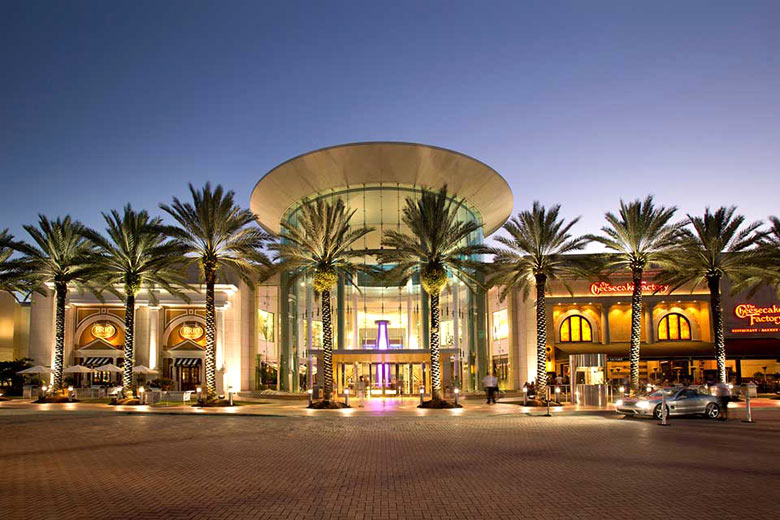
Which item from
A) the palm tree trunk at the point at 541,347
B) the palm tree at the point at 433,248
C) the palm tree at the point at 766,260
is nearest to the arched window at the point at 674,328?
the palm tree at the point at 766,260

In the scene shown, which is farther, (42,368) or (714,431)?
(42,368)

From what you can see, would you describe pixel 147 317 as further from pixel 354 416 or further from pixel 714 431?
pixel 714 431

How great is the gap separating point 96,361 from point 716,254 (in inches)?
1687

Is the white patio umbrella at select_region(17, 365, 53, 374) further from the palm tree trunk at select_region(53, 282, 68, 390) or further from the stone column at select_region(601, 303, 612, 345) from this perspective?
the stone column at select_region(601, 303, 612, 345)

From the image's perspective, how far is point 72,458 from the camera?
14.7 m

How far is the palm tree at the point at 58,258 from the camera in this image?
37.4 metres

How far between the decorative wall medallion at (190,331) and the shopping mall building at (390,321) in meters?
0.08

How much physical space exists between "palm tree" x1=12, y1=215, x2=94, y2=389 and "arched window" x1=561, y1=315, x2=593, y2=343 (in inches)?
1337

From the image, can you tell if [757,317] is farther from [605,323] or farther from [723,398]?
[723,398]

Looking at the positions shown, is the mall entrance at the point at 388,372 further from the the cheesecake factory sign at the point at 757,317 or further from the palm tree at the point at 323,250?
the the cheesecake factory sign at the point at 757,317

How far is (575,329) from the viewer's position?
165 ft

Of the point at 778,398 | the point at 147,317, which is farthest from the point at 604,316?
the point at 147,317

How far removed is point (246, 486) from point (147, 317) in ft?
132

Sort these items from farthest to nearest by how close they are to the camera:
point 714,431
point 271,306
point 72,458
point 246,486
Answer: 1. point 271,306
2. point 714,431
3. point 72,458
4. point 246,486
